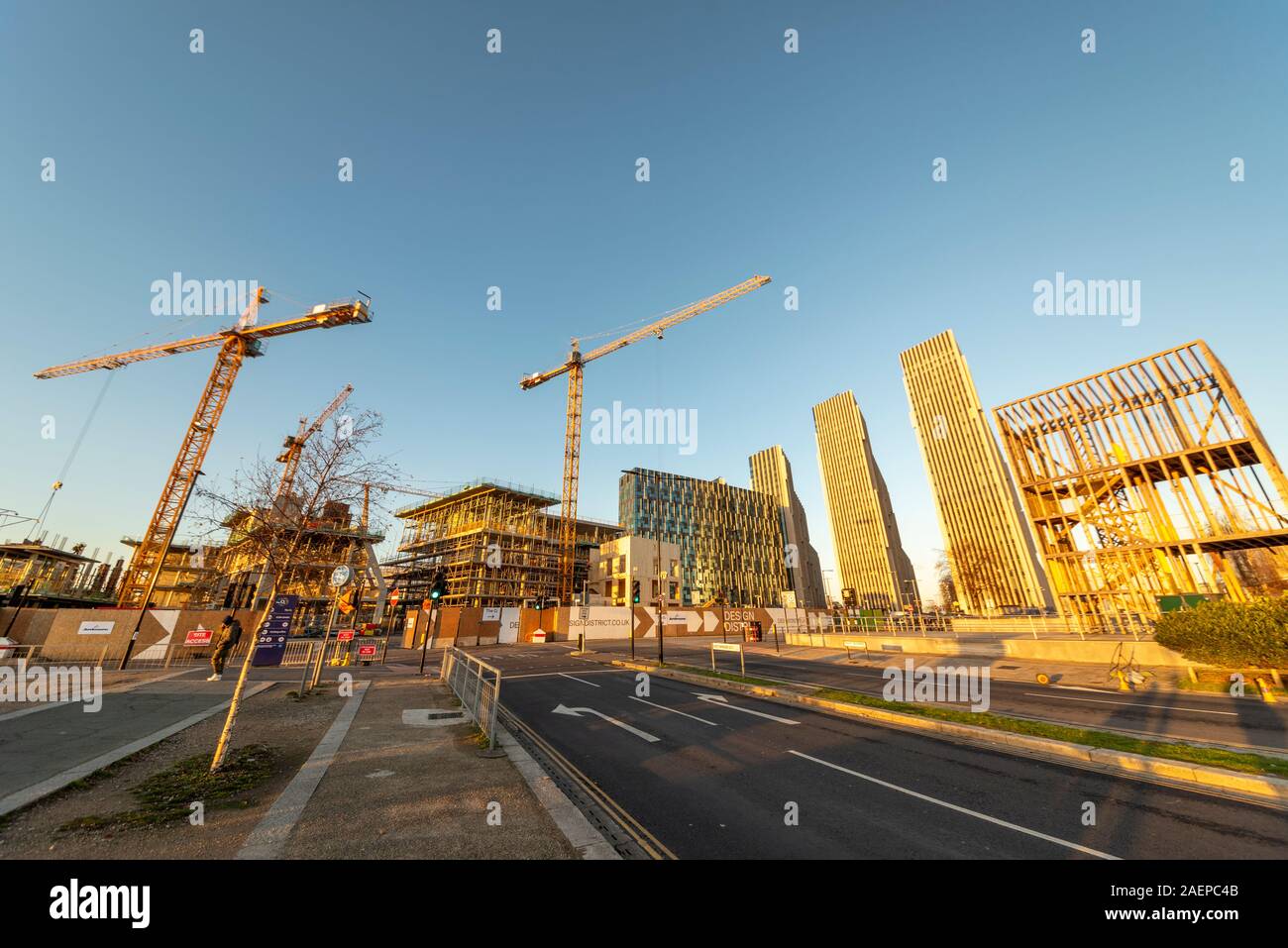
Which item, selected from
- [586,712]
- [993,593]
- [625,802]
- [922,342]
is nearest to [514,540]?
[586,712]

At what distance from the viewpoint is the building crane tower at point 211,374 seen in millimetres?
48594

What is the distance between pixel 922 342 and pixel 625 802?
113 metres

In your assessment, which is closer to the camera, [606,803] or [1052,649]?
[606,803]

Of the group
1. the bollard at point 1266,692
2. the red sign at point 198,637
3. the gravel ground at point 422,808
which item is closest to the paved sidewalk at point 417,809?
the gravel ground at point 422,808

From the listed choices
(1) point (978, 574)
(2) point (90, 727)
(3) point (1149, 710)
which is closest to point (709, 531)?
(1) point (978, 574)

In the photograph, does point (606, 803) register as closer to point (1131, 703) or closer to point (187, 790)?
point (187, 790)

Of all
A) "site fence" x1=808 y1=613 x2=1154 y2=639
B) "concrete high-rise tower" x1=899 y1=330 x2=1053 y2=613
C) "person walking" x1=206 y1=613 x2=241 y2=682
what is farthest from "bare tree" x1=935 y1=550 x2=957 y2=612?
"person walking" x1=206 y1=613 x2=241 y2=682

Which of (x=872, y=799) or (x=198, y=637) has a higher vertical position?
(x=872, y=799)

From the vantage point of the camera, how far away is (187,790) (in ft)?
19.3

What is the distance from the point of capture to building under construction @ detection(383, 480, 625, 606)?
2778 inches

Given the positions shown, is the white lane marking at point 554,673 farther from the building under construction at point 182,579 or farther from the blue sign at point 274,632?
the building under construction at point 182,579

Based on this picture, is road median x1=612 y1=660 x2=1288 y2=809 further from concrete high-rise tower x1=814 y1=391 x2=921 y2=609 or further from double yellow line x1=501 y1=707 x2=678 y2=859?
concrete high-rise tower x1=814 y1=391 x2=921 y2=609

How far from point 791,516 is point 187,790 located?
13198 cm
